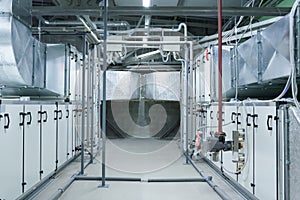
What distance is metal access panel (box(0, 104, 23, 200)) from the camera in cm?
229

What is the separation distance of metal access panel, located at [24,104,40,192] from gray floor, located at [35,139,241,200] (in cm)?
37

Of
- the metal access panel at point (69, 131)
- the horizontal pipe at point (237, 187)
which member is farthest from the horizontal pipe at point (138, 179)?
the metal access panel at point (69, 131)

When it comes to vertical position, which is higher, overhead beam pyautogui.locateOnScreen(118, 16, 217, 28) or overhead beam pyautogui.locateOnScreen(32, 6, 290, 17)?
overhead beam pyautogui.locateOnScreen(118, 16, 217, 28)

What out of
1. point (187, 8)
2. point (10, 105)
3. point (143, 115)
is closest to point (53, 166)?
point (10, 105)

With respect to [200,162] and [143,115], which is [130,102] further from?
[200,162]

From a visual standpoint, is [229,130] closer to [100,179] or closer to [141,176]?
[141,176]

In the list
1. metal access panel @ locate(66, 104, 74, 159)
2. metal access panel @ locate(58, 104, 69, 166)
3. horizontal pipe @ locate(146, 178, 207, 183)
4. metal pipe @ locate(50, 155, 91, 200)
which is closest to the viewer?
metal pipe @ locate(50, 155, 91, 200)

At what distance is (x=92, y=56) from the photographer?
5234mm

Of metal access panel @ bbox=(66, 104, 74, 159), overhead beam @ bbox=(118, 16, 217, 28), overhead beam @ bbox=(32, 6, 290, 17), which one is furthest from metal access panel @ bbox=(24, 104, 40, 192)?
overhead beam @ bbox=(118, 16, 217, 28)

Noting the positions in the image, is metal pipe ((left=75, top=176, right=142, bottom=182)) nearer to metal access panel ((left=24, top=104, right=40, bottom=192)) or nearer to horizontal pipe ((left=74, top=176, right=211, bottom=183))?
horizontal pipe ((left=74, top=176, right=211, bottom=183))

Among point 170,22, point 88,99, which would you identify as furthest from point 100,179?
point 170,22

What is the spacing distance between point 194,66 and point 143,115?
10.5 ft

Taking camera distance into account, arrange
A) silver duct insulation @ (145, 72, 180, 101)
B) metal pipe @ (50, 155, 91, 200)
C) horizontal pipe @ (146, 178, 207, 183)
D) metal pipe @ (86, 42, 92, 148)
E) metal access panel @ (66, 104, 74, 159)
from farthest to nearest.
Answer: silver duct insulation @ (145, 72, 180, 101) → metal pipe @ (86, 42, 92, 148) → metal access panel @ (66, 104, 74, 159) → horizontal pipe @ (146, 178, 207, 183) → metal pipe @ (50, 155, 91, 200)

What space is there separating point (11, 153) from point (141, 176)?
2028mm
